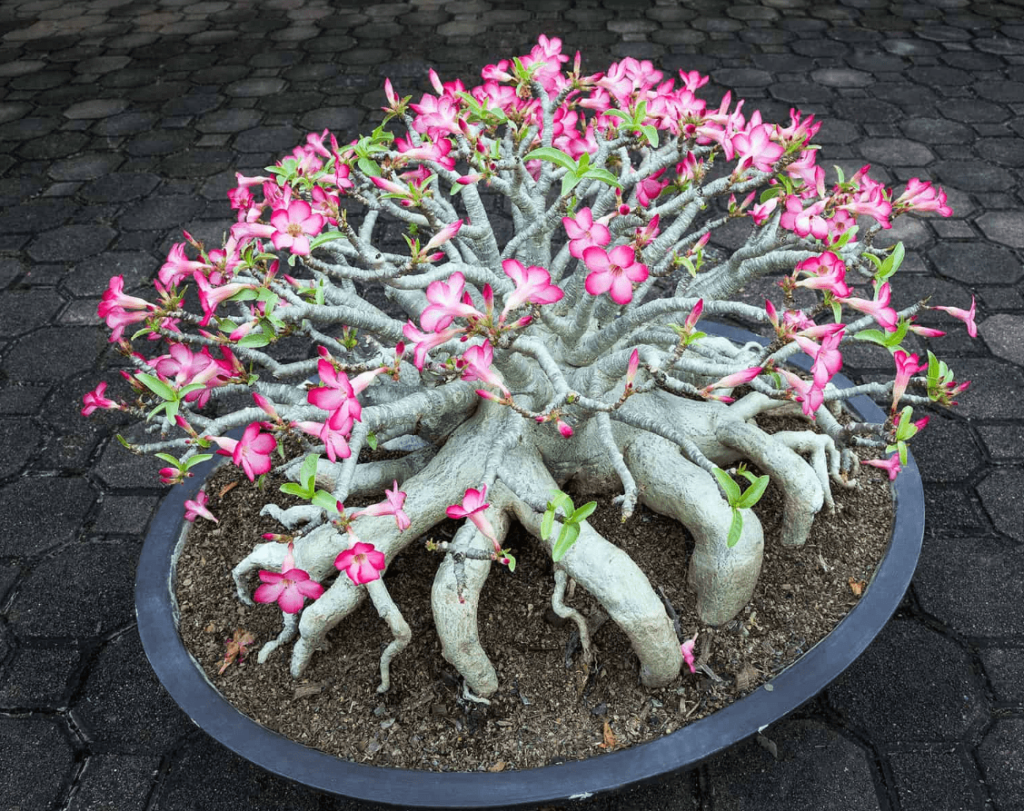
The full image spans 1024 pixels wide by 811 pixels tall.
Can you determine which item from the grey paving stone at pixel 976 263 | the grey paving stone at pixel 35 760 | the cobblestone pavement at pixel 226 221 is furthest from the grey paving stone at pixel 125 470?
the grey paving stone at pixel 976 263

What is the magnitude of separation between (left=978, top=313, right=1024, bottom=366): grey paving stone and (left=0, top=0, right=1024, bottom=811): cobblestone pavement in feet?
0.04

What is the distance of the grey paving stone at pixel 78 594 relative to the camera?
214 centimetres

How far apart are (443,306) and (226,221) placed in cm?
300

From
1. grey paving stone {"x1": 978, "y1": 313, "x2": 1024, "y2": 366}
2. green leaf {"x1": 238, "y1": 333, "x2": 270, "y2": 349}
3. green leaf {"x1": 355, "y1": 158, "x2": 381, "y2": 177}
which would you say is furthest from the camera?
grey paving stone {"x1": 978, "y1": 313, "x2": 1024, "y2": 366}

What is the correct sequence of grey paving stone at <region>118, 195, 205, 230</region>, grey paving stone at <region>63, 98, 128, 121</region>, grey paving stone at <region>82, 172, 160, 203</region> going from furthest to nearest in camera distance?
grey paving stone at <region>63, 98, 128, 121</region>, grey paving stone at <region>82, 172, 160, 203</region>, grey paving stone at <region>118, 195, 205, 230</region>

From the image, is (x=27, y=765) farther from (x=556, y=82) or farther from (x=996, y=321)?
(x=996, y=321)

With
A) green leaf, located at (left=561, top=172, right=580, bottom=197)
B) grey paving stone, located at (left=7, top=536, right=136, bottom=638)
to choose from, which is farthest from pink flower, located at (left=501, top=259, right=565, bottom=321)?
grey paving stone, located at (left=7, top=536, right=136, bottom=638)

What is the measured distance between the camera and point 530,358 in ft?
5.24

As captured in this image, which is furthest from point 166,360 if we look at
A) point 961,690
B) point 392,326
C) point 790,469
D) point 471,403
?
point 961,690

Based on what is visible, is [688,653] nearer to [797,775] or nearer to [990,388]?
[797,775]

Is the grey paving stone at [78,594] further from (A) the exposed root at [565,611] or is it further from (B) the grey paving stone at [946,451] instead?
(B) the grey paving stone at [946,451]

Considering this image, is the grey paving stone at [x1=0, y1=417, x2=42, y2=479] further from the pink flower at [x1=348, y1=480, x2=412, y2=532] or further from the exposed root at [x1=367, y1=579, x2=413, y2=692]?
the pink flower at [x1=348, y1=480, x2=412, y2=532]

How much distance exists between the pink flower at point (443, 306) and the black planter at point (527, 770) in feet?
2.51

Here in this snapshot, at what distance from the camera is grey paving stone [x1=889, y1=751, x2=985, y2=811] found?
1702mm
